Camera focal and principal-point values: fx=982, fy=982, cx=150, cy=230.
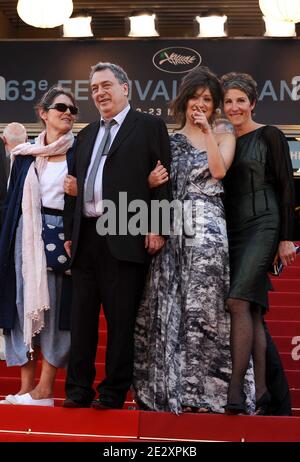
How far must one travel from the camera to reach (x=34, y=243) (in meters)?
4.57

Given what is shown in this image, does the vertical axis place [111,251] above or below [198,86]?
below

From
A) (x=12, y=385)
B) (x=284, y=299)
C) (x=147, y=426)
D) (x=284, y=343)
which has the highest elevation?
(x=284, y=299)

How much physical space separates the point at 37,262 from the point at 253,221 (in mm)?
1013

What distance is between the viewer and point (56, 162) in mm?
4734

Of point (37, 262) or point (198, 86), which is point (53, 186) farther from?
point (198, 86)

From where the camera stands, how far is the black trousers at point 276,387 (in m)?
4.63

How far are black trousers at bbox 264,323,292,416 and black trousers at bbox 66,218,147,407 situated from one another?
744 mm

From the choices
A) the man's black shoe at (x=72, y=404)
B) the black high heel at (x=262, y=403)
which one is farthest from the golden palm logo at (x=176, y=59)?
the man's black shoe at (x=72, y=404)

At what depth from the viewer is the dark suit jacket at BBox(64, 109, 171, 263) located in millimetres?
4289

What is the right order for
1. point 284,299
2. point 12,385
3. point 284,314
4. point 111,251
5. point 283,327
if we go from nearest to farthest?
point 111,251 → point 12,385 → point 283,327 → point 284,314 → point 284,299

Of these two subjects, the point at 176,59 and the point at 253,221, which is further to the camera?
the point at 176,59

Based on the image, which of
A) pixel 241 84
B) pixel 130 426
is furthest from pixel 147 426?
pixel 241 84
